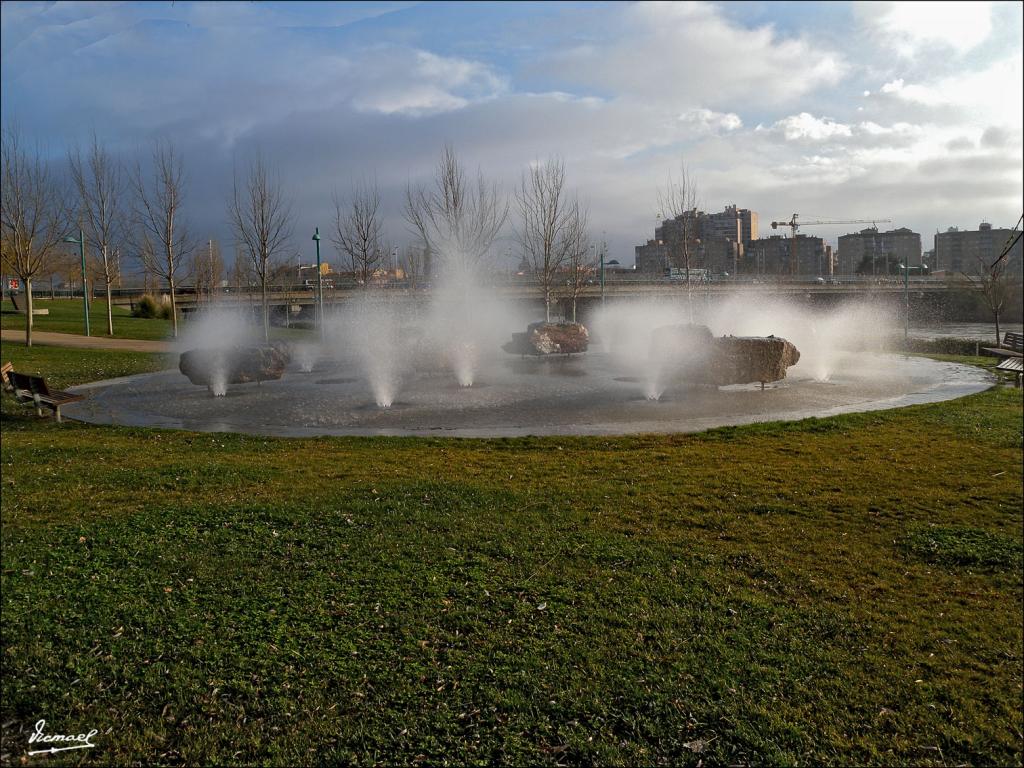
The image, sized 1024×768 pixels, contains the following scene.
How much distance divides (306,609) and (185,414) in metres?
10.4

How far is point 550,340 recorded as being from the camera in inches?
1182

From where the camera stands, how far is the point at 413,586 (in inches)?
224

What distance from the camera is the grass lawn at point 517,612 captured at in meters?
3.96

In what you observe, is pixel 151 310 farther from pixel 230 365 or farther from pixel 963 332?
pixel 963 332

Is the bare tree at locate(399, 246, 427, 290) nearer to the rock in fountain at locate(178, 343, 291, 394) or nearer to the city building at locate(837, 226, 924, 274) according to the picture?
the rock in fountain at locate(178, 343, 291, 394)

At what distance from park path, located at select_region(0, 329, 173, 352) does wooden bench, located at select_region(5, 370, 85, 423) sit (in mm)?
17138

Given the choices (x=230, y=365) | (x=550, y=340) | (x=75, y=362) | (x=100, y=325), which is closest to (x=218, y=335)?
(x=100, y=325)

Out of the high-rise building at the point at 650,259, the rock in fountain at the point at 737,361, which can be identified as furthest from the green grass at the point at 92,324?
the high-rise building at the point at 650,259

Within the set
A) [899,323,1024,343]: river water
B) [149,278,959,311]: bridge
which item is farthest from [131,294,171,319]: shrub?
[899,323,1024,343]: river water

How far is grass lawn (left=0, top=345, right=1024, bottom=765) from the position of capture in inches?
156

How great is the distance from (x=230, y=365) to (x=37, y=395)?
494cm

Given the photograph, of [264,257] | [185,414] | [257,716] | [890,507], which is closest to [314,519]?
[257,716]

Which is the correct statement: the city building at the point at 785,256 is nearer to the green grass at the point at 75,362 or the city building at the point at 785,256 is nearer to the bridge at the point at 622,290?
the bridge at the point at 622,290

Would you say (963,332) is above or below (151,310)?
below
